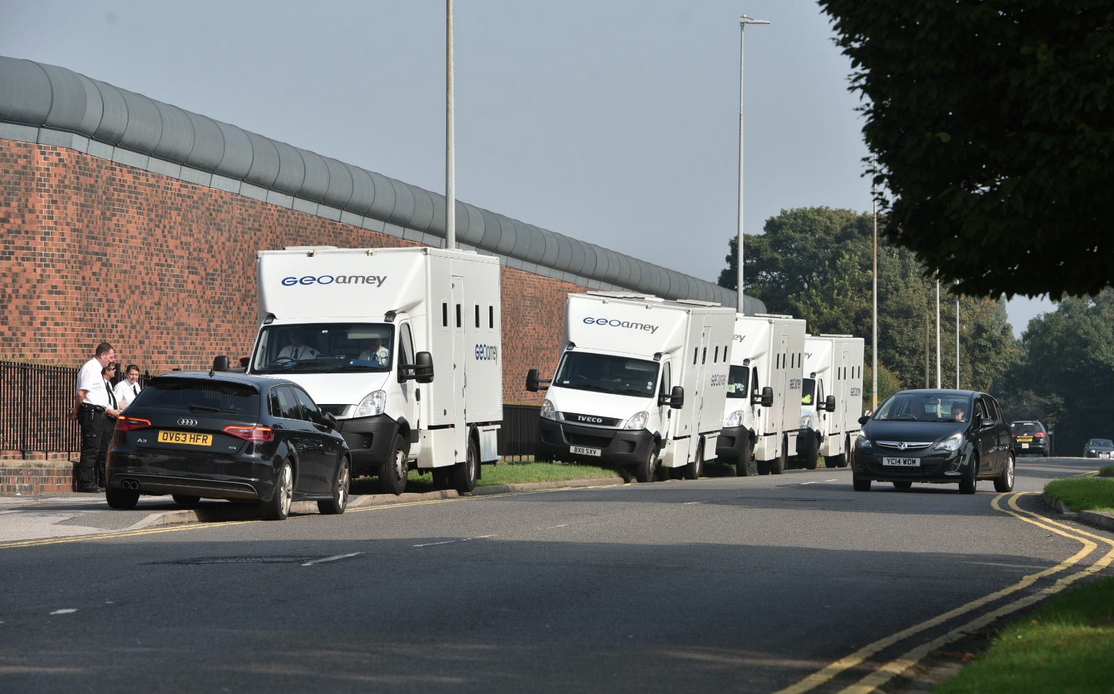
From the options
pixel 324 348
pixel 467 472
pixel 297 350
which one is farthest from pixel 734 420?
pixel 297 350

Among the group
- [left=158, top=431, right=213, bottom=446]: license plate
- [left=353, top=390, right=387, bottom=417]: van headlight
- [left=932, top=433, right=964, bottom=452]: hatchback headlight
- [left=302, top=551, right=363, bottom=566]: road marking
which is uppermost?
[left=353, top=390, right=387, bottom=417]: van headlight

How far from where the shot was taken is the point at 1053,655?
888cm

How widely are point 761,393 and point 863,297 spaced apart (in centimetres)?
6543

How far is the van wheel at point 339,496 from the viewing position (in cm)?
1944

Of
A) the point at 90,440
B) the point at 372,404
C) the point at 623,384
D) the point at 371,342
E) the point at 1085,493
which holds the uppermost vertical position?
the point at 371,342

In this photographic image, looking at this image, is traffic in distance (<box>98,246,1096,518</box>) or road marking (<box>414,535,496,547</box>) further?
traffic in distance (<box>98,246,1096,518</box>)

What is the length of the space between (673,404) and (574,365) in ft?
6.65

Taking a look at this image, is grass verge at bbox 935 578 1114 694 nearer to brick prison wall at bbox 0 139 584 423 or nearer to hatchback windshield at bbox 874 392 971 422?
hatchback windshield at bbox 874 392 971 422

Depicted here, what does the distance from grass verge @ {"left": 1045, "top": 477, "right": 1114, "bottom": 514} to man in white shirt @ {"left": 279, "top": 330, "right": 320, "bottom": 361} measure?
34.1ft

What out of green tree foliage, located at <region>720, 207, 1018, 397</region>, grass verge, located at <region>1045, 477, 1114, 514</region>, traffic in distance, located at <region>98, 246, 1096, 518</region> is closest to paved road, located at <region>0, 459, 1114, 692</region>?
traffic in distance, located at <region>98, 246, 1096, 518</region>

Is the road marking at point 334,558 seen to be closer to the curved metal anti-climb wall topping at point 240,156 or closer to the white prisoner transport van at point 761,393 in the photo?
the curved metal anti-climb wall topping at point 240,156

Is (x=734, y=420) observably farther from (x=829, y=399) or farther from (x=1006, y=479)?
(x=1006, y=479)

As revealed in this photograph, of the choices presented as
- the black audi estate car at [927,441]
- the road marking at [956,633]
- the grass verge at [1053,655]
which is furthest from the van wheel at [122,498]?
the black audi estate car at [927,441]

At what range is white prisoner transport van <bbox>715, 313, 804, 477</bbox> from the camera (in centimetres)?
3781
